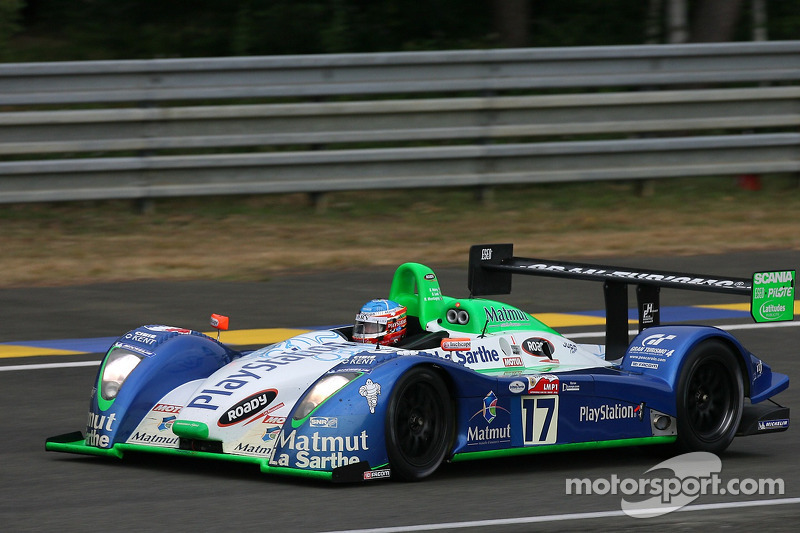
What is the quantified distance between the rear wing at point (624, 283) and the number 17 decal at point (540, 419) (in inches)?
40.7

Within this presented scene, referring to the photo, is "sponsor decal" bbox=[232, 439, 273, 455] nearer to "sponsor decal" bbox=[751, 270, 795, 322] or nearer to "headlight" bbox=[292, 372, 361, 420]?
"headlight" bbox=[292, 372, 361, 420]

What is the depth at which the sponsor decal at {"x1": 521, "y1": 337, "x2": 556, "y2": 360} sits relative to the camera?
26.2 feet

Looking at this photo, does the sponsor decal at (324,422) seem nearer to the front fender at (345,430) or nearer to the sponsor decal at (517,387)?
the front fender at (345,430)

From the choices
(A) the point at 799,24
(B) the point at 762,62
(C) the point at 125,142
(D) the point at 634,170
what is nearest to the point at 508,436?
(C) the point at 125,142

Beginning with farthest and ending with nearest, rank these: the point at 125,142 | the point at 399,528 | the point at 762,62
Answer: the point at 762,62 < the point at 125,142 < the point at 399,528

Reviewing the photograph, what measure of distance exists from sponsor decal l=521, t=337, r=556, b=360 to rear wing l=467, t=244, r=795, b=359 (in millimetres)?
456

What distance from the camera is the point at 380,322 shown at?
7777 millimetres

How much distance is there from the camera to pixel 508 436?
24.0 feet

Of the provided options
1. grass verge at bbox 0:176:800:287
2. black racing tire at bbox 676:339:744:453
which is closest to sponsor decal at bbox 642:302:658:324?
black racing tire at bbox 676:339:744:453

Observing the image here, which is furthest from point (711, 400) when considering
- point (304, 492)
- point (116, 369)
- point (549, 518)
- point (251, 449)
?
point (116, 369)

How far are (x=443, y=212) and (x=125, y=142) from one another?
3.65 metres

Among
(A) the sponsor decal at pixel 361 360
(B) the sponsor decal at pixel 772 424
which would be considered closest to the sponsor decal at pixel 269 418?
(A) the sponsor decal at pixel 361 360

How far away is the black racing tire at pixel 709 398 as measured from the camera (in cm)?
793

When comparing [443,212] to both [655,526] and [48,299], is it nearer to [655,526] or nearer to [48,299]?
[48,299]
